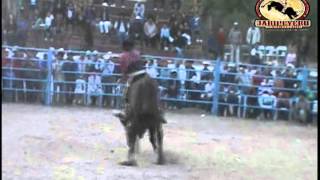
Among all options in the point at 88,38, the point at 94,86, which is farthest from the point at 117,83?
the point at 88,38

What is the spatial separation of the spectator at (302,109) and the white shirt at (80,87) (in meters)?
4.83

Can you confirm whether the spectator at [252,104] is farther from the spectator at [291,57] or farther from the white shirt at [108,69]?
the white shirt at [108,69]

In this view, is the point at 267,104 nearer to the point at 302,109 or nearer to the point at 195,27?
the point at 302,109

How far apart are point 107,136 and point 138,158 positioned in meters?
2.16

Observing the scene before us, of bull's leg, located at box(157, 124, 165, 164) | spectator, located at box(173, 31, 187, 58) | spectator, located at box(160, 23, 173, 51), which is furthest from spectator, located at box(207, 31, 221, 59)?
bull's leg, located at box(157, 124, 165, 164)

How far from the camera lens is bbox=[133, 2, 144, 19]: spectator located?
2015cm

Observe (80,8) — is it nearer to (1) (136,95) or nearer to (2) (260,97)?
(2) (260,97)


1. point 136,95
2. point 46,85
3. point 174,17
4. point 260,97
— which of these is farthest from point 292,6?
point 174,17

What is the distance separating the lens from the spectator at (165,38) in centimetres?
1908

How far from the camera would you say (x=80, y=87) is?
16.8 m

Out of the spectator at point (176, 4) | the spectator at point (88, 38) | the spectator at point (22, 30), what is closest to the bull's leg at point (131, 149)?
the spectator at point (22, 30)

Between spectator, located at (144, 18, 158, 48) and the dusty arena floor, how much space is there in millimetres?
4190

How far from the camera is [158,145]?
919cm

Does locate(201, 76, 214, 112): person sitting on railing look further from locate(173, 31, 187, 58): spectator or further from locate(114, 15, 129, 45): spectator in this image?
locate(114, 15, 129, 45): spectator
